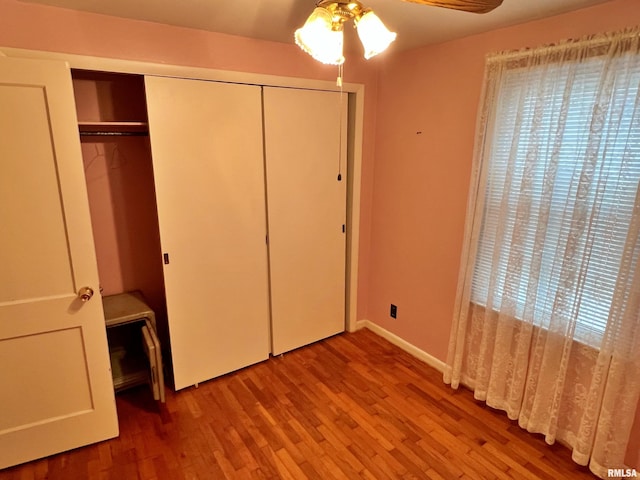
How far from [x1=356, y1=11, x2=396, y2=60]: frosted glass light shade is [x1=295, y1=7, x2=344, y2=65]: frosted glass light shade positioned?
3.1 inches

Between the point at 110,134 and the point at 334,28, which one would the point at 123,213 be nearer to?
the point at 110,134

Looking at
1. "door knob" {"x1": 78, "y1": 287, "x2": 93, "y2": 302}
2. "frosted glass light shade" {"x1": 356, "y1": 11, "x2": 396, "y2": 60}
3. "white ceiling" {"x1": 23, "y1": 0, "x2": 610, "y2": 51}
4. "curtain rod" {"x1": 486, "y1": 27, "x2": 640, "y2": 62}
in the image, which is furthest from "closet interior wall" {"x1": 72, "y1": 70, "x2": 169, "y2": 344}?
"curtain rod" {"x1": 486, "y1": 27, "x2": 640, "y2": 62}

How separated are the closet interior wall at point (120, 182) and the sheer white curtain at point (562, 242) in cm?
210

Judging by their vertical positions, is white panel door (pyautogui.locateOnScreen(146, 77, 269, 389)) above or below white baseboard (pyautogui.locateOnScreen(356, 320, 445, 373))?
above

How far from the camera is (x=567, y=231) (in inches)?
75.7

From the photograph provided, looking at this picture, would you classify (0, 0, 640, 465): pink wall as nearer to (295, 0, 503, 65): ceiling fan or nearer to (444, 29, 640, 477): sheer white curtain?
(444, 29, 640, 477): sheer white curtain

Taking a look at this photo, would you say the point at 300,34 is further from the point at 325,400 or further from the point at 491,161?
the point at 325,400

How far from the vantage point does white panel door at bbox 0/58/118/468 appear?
1705 millimetres

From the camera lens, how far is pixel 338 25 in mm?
1214

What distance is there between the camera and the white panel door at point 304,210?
8.71 feet

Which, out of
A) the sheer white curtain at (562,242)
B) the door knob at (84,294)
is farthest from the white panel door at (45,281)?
the sheer white curtain at (562,242)

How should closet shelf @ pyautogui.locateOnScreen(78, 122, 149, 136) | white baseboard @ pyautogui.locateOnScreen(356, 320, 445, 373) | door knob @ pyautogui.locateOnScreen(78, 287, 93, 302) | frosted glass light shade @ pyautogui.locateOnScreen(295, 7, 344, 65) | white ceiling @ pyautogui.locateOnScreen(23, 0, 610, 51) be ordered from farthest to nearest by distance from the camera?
white baseboard @ pyautogui.locateOnScreen(356, 320, 445, 373) → closet shelf @ pyautogui.locateOnScreen(78, 122, 149, 136) → door knob @ pyautogui.locateOnScreen(78, 287, 93, 302) → white ceiling @ pyautogui.locateOnScreen(23, 0, 610, 51) → frosted glass light shade @ pyautogui.locateOnScreen(295, 7, 344, 65)

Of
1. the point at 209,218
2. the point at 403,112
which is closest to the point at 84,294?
the point at 209,218

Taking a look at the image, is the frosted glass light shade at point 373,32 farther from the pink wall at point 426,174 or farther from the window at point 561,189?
the pink wall at point 426,174
